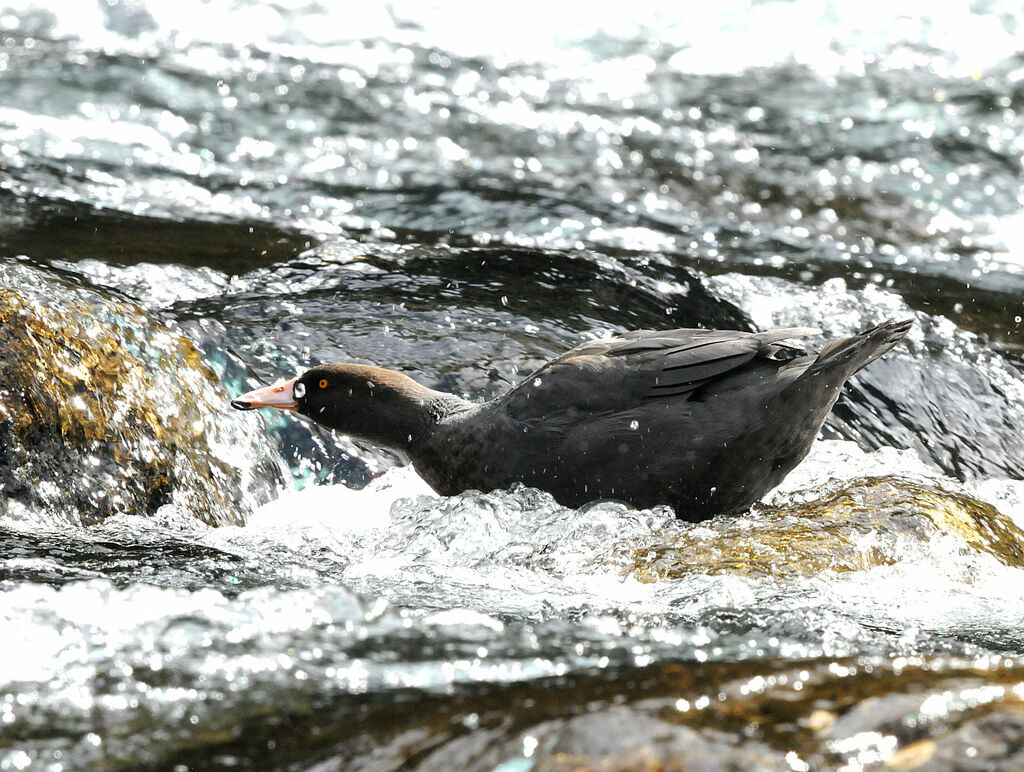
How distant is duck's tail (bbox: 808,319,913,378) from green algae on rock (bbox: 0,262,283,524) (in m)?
2.69

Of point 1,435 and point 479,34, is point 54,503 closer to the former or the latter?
point 1,435

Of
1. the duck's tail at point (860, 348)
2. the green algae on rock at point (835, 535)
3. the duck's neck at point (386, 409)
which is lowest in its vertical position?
the duck's neck at point (386, 409)

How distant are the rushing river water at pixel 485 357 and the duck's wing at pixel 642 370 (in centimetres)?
47

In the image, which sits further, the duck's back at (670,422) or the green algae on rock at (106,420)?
the duck's back at (670,422)

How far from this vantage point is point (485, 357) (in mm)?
6973

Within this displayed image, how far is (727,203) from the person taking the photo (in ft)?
33.5

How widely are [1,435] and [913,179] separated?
28.0 ft

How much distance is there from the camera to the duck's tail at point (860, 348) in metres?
5.06

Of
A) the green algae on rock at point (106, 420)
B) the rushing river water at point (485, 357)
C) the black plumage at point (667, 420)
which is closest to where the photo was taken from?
the rushing river water at point (485, 357)

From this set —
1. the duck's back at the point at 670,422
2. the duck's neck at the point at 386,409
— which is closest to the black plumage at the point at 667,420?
the duck's back at the point at 670,422

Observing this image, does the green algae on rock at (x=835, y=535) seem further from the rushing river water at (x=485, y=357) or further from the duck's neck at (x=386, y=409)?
the duck's neck at (x=386, y=409)

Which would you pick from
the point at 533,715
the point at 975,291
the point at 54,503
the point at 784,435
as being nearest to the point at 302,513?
the point at 54,503

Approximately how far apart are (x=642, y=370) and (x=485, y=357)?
169 cm

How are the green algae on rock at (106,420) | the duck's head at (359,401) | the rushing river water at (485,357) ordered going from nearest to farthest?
the rushing river water at (485,357)
the green algae on rock at (106,420)
the duck's head at (359,401)
